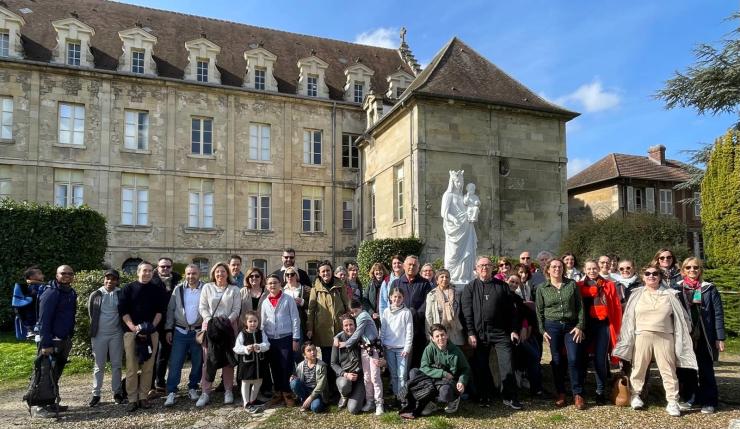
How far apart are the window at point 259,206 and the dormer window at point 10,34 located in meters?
10.7

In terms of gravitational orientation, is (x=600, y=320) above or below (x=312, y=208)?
below

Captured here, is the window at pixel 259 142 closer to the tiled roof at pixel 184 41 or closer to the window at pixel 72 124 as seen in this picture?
the tiled roof at pixel 184 41

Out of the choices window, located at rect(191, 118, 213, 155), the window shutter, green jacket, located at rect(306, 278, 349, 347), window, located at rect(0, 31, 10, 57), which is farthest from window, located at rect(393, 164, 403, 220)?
the window shutter

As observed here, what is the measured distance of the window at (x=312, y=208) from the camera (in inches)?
1011

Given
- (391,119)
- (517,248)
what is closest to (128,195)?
(391,119)

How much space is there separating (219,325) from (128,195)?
18.4 meters

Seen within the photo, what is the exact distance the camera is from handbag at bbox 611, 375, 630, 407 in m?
6.67

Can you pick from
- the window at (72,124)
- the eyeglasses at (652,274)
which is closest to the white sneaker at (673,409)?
the eyeglasses at (652,274)

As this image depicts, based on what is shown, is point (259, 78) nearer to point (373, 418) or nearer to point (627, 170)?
point (627, 170)

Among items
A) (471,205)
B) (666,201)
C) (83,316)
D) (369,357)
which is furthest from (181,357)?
(666,201)

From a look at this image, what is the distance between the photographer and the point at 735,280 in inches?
516

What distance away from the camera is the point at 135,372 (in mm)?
6898

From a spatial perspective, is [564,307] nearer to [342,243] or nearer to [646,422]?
[646,422]

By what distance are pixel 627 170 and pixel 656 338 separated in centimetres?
2711
